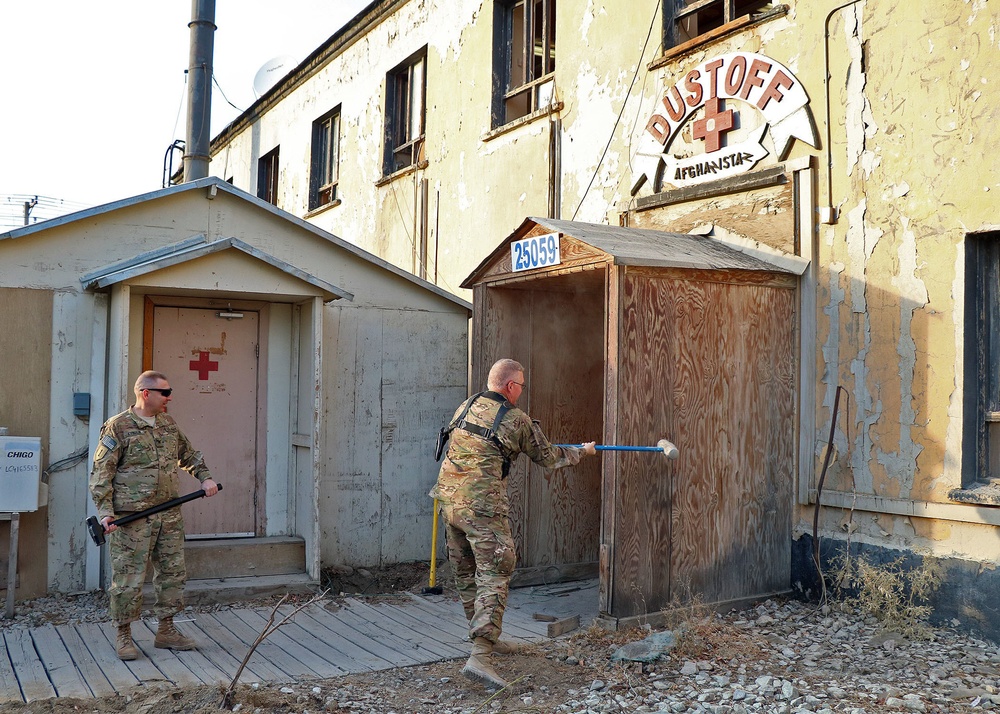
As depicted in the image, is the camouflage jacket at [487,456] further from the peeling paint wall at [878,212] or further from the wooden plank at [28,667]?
the wooden plank at [28,667]

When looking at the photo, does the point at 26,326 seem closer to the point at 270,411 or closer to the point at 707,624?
the point at 270,411

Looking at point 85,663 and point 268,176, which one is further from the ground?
point 268,176

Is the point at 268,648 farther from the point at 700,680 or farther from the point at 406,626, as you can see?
the point at 700,680

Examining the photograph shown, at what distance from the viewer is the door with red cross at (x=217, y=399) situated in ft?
24.6

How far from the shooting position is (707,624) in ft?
18.7

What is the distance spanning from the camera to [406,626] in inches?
253

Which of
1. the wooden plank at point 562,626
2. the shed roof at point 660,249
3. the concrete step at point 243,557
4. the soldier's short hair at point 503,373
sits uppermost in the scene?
the shed roof at point 660,249

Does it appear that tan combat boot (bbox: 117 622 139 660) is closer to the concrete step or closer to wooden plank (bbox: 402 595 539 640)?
the concrete step

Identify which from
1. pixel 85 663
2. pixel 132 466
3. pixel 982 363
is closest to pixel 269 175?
pixel 132 466

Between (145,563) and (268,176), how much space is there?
41.1 feet

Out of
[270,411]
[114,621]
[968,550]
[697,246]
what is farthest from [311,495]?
[968,550]

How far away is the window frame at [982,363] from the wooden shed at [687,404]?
47.7 inches

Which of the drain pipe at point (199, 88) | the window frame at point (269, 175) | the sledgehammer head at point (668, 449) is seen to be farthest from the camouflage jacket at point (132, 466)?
the window frame at point (269, 175)

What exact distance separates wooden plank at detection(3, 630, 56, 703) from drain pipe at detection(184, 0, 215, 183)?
11135 mm
